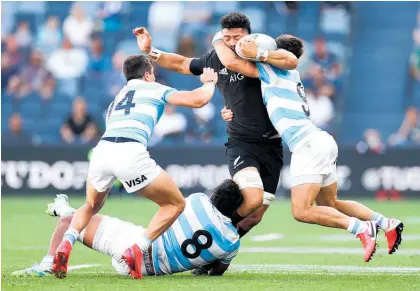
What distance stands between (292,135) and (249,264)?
149cm

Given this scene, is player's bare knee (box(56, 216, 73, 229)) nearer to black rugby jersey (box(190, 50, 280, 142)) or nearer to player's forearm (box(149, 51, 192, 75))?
black rugby jersey (box(190, 50, 280, 142))

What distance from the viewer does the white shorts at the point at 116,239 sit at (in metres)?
8.51

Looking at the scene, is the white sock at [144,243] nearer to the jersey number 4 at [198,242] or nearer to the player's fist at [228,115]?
the jersey number 4 at [198,242]

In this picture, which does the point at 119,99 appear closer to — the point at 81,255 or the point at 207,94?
the point at 207,94

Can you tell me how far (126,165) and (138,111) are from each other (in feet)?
1.68

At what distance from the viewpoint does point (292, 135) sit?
928 centimetres

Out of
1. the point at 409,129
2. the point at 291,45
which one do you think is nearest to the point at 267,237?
the point at 291,45

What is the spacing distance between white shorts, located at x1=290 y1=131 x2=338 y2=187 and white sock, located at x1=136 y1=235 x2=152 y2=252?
4.90ft

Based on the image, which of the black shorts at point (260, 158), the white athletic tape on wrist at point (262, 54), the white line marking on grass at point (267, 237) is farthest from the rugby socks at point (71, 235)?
the white line marking on grass at point (267, 237)

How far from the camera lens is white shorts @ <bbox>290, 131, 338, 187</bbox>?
9141mm

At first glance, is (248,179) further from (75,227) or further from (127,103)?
(75,227)

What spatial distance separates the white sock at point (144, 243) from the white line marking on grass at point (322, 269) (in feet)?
4.20

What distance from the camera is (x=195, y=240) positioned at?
27.8 feet

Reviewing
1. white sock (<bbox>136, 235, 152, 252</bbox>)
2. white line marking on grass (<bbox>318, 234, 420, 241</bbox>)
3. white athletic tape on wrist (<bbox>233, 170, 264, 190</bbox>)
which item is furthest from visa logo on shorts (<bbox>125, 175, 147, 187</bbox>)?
white line marking on grass (<bbox>318, 234, 420, 241</bbox>)
